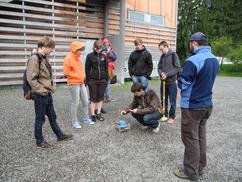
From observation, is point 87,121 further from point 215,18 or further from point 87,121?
point 215,18

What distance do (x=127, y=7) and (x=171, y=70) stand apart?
882cm

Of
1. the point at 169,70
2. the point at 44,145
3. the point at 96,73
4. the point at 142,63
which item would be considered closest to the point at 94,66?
the point at 96,73

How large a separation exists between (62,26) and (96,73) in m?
6.04

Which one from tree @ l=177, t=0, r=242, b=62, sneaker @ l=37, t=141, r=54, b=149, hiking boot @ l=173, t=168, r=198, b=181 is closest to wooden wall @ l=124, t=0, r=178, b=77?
sneaker @ l=37, t=141, r=54, b=149

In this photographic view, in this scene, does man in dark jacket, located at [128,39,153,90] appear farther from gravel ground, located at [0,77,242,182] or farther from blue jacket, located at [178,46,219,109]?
blue jacket, located at [178,46,219,109]

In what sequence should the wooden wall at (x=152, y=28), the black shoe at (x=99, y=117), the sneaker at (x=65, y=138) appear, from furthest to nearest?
the wooden wall at (x=152, y=28) → the black shoe at (x=99, y=117) → the sneaker at (x=65, y=138)

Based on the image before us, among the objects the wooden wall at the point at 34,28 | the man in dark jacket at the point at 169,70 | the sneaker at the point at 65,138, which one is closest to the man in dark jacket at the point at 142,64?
the man in dark jacket at the point at 169,70

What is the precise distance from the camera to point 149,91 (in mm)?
4996

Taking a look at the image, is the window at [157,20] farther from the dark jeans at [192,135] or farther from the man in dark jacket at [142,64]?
the dark jeans at [192,135]

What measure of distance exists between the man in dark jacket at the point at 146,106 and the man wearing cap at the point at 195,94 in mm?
1612

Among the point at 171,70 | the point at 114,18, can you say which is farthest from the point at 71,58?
the point at 114,18

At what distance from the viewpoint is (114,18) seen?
42.4ft

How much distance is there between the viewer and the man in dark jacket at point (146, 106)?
4887mm

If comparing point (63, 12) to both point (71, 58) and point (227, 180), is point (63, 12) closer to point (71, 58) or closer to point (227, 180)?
point (71, 58)
